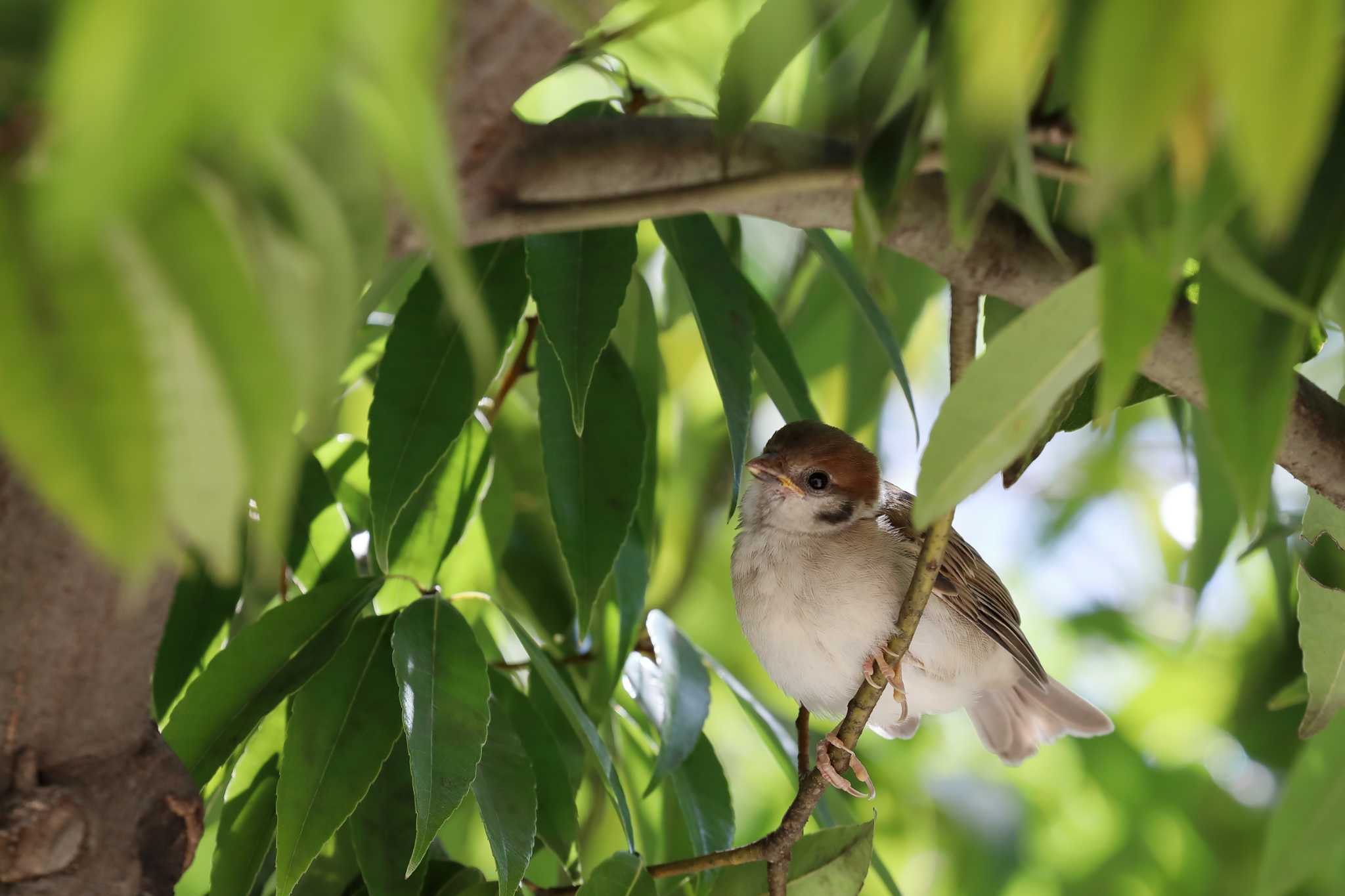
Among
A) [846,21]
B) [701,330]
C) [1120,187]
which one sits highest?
[1120,187]

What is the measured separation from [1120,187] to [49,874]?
1.45 m

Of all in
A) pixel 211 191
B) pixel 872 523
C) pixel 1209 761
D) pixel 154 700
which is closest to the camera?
pixel 211 191

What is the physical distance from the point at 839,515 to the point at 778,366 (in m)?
0.84

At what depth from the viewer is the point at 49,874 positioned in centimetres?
151

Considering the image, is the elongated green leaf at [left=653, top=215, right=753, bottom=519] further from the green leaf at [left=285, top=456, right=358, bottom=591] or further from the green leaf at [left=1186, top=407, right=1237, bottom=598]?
the green leaf at [left=1186, top=407, right=1237, bottom=598]

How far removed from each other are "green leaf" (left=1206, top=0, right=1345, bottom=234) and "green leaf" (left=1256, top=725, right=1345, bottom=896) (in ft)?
4.48

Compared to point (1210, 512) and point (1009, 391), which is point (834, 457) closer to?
point (1210, 512)

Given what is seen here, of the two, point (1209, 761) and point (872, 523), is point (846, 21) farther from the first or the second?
point (1209, 761)

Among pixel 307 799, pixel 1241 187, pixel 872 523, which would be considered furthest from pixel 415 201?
pixel 872 523

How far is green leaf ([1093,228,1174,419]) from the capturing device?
0.62m

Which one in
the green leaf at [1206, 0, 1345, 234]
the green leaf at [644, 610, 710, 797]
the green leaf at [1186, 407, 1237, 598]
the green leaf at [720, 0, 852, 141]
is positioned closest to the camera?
the green leaf at [1206, 0, 1345, 234]

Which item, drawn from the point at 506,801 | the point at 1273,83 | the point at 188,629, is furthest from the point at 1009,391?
the point at 188,629

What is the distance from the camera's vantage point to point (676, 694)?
6.57ft

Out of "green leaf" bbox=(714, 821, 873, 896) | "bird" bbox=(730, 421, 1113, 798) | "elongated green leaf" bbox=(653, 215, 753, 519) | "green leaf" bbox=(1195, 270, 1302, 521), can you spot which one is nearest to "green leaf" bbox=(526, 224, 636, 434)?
"elongated green leaf" bbox=(653, 215, 753, 519)
